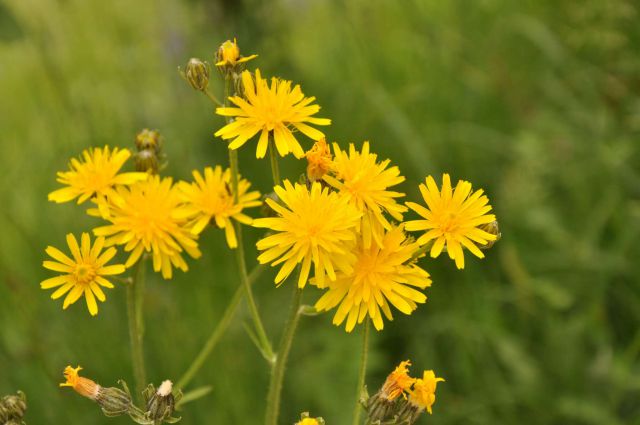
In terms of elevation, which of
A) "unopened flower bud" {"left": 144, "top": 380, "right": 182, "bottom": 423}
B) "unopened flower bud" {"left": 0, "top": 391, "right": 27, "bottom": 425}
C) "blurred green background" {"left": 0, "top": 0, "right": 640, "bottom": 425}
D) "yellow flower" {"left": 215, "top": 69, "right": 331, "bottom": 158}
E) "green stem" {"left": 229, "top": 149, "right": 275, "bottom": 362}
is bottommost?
"unopened flower bud" {"left": 0, "top": 391, "right": 27, "bottom": 425}

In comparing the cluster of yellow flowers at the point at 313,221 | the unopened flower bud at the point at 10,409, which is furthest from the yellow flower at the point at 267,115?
the unopened flower bud at the point at 10,409

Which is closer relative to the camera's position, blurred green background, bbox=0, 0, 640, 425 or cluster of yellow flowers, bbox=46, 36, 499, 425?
cluster of yellow flowers, bbox=46, 36, 499, 425

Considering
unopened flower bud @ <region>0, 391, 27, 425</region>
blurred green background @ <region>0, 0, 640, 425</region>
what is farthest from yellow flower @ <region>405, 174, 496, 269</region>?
blurred green background @ <region>0, 0, 640, 425</region>

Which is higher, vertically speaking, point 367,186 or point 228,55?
point 228,55

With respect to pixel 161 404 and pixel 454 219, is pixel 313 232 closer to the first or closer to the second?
pixel 454 219

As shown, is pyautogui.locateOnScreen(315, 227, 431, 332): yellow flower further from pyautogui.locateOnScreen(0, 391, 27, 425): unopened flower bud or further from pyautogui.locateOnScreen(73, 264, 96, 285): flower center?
pyautogui.locateOnScreen(0, 391, 27, 425): unopened flower bud

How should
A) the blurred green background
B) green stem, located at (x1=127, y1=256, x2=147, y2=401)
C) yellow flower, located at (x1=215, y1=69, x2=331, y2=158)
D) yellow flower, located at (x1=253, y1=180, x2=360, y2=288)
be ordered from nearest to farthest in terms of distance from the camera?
1. yellow flower, located at (x1=253, y1=180, x2=360, y2=288)
2. yellow flower, located at (x1=215, y1=69, x2=331, y2=158)
3. green stem, located at (x1=127, y1=256, x2=147, y2=401)
4. the blurred green background

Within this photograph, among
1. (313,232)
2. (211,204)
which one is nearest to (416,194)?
(211,204)

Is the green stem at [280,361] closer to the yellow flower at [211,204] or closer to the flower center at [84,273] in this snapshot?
the yellow flower at [211,204]
